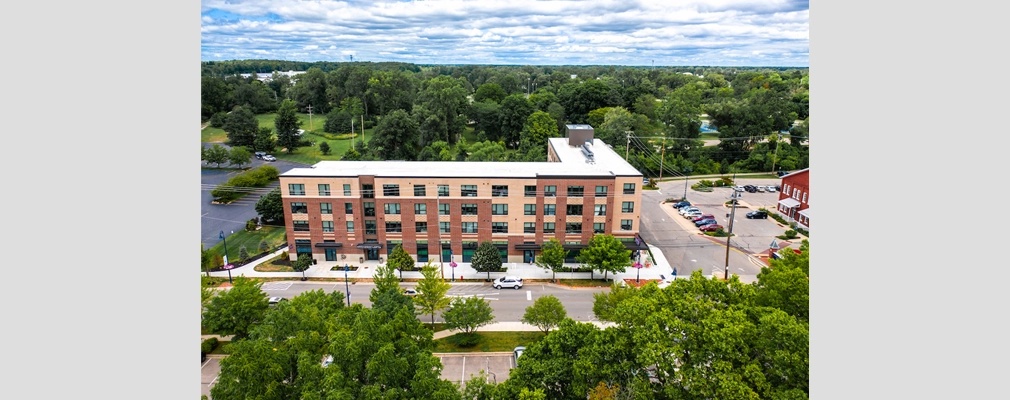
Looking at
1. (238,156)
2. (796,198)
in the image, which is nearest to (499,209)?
(796,198)

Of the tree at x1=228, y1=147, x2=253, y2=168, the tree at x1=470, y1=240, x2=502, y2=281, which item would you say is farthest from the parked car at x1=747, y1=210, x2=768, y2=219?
the tree at x1=228, y1=147, x2=253, y2=168

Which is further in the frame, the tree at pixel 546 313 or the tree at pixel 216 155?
the tree at pixel 216 155

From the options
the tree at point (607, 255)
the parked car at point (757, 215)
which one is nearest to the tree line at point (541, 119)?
the parked car at point (757, 215)

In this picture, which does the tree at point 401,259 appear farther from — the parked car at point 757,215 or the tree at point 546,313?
the parked car at point 757,215

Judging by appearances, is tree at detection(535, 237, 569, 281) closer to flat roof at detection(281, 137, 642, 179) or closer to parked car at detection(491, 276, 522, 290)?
parked car at detection(491, 276, 522, 290)

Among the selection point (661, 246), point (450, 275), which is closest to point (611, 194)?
point (661, 246)

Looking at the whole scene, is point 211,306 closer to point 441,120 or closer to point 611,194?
point 611,194
